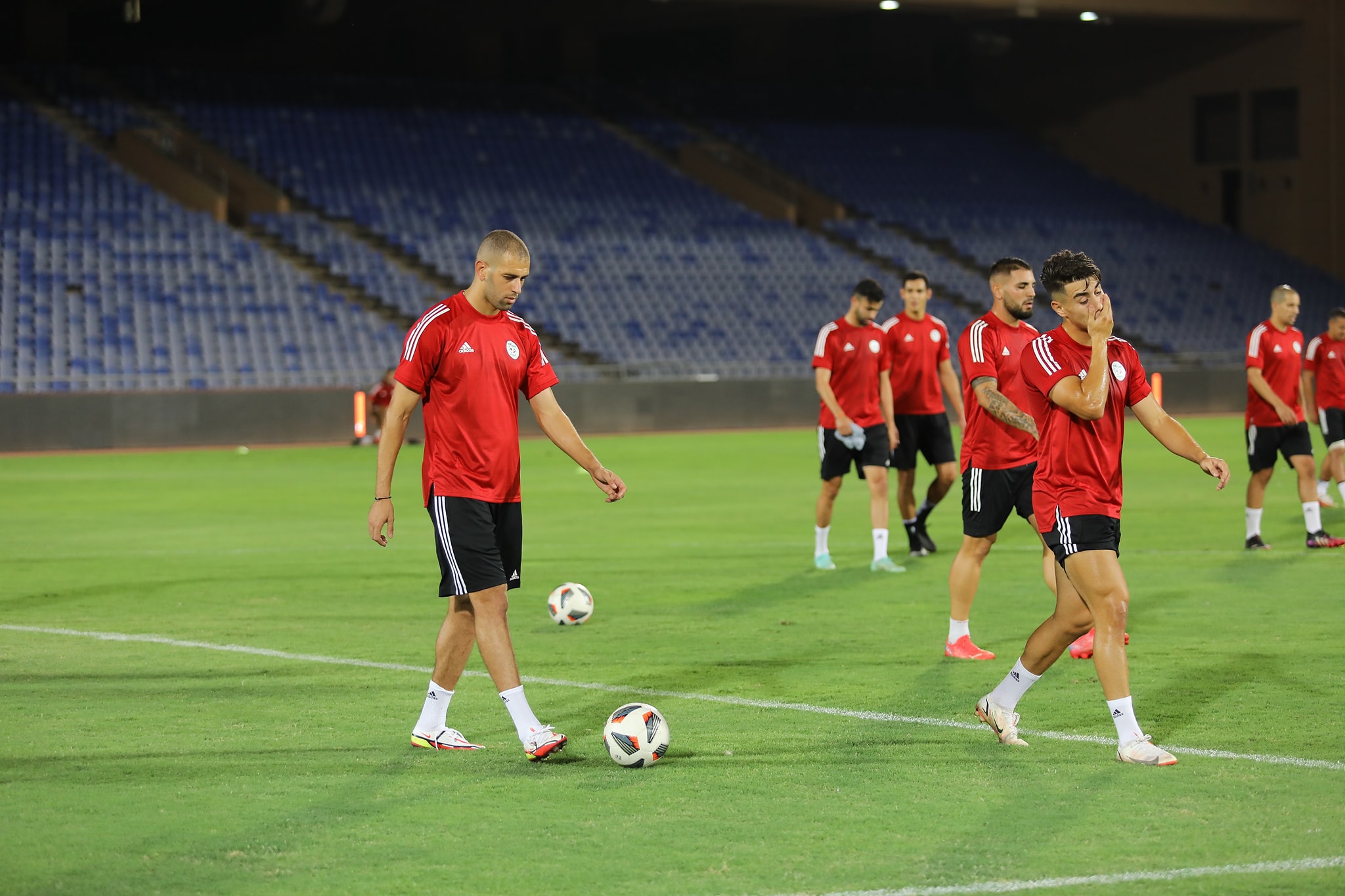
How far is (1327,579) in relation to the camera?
11898 mm

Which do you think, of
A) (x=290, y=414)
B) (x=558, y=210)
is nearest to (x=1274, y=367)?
(x=290, y=414)

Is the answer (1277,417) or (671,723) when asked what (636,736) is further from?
(1277,417)

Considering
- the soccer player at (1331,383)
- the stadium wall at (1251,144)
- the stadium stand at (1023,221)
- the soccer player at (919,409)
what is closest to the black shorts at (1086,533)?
the soccer player at (919,409)

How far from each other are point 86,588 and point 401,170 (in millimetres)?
29642

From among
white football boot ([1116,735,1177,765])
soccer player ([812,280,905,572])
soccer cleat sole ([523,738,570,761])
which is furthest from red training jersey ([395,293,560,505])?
soccer player ([812,280,905,572])

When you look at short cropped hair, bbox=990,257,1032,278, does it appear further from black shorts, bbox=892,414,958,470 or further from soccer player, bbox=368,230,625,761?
black shorts, bbox=892,414,958,470

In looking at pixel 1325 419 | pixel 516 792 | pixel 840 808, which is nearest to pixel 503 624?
pixel 516 792

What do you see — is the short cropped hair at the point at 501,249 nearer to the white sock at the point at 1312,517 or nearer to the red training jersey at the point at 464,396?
the red training jersey at the point at 464,396

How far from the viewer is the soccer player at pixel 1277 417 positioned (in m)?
13.8

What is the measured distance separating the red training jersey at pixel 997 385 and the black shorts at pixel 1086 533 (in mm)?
2340

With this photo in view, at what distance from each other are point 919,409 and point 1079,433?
714 centimetres

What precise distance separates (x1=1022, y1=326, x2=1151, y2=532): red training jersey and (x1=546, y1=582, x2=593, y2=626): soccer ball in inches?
167

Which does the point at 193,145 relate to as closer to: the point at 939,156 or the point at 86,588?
the point at 939,156

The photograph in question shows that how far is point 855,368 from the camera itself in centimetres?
1303
